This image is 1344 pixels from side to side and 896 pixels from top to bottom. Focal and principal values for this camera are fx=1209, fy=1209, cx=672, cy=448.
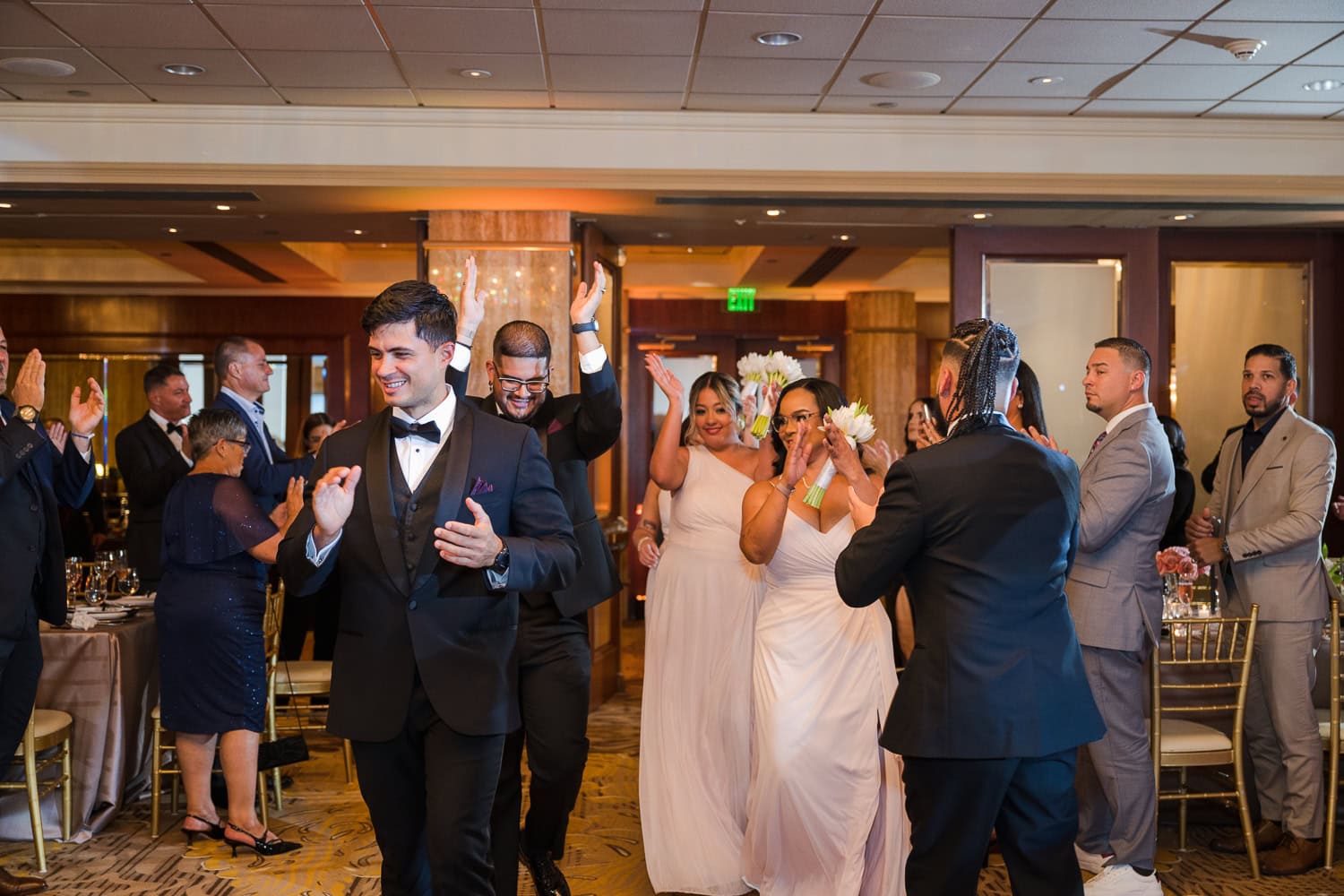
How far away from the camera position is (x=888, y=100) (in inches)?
254

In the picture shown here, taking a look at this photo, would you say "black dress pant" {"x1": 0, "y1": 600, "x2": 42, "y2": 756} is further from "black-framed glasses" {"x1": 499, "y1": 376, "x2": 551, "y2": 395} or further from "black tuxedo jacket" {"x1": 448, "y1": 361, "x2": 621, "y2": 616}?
"black-framed glasses" {"x1": 499, "y1": 376, "x2": 551, "y2": 395}

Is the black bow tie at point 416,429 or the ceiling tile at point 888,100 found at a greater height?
the ceiling tile at point 888,100

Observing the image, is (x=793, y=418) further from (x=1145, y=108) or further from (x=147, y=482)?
(x=1145, y=108)

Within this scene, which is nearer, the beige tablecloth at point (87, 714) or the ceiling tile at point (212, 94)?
the beige tablecloth at point (87, 714)

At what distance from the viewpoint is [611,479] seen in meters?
8.95

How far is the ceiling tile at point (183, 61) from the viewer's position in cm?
560

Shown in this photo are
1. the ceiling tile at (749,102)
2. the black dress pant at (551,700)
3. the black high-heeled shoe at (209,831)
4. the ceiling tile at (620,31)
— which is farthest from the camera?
A: the ceiling tile at (749,102)

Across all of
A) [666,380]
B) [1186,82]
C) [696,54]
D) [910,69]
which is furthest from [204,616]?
[1186,82]

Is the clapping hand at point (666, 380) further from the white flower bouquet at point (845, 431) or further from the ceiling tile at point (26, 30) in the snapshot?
the ceiling tile at point (26, 30)

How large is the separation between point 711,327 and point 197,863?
333 inches

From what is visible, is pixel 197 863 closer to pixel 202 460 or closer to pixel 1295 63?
pixel 202 460

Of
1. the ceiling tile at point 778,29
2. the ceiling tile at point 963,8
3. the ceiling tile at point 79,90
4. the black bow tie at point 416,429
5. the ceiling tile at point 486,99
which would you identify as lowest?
the black bow tie at point 416,429

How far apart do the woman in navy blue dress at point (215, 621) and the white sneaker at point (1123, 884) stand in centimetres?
305

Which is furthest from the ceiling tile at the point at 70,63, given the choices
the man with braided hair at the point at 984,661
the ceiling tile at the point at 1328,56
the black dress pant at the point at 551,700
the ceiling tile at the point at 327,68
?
the ceiling tile at the point at 1328,56
